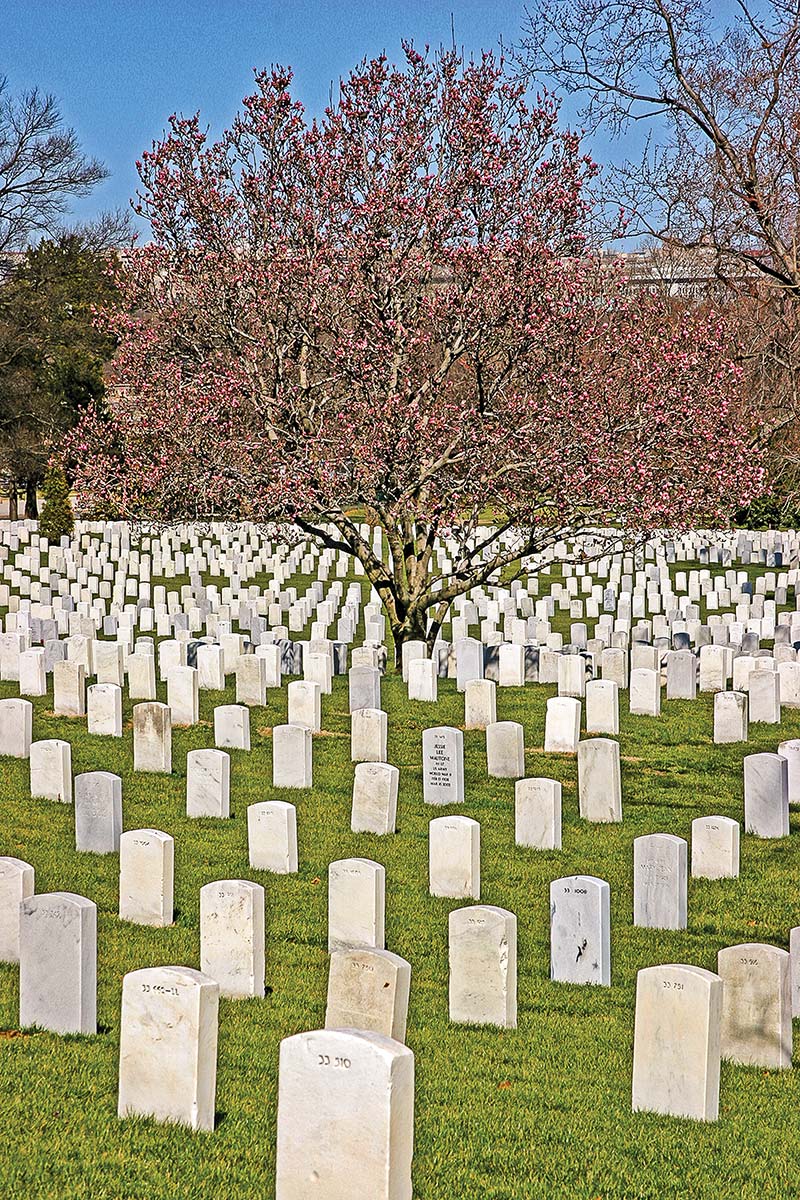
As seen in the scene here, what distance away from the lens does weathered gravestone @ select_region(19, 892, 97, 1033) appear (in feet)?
23.0

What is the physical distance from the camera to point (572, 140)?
851 inches

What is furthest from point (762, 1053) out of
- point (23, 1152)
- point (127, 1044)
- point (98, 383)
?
point (98, 383)

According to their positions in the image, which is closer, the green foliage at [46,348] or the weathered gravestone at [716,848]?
the weathered gravestone at [716,848]

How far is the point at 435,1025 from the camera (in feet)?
24.7

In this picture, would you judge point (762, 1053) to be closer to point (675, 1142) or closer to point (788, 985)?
point (788, 985)

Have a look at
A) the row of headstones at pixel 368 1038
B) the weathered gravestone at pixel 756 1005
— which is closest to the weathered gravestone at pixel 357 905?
the row of headstones at pixel 368 1038

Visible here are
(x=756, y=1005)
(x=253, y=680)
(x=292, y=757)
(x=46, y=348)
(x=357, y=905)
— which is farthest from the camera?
(x=46, y=348)

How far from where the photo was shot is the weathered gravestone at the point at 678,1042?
6.33m

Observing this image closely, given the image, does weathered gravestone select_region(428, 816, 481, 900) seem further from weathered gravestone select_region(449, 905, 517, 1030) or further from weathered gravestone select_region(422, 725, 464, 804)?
weathered gravestone select_region(422, 725, 464, 804)

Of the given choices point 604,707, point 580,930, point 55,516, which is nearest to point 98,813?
point 580,930

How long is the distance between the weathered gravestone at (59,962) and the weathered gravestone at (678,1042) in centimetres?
260

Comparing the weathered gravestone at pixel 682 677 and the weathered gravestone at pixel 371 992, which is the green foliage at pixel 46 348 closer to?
the weathered gravestone at pixel 682 677

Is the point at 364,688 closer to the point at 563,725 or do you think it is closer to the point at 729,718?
the point at 563,725

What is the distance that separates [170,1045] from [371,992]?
109 centimetres
